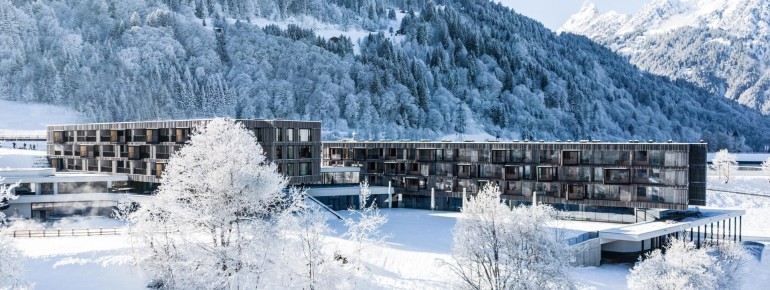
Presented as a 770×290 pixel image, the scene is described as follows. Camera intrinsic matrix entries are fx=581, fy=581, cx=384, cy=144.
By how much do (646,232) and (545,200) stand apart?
16.9m

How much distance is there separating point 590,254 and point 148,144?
47693mm

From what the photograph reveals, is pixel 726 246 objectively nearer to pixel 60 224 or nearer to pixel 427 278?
pixel 427 278

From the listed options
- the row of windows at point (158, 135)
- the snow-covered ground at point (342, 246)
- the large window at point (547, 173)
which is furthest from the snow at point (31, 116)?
the large window at point (547, 173)

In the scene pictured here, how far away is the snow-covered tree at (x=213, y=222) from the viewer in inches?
1340

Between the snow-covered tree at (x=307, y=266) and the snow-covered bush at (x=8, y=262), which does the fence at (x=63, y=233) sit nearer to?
the snow-covered bush at (x=8, y=262)

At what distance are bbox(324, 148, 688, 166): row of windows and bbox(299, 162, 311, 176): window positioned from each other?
18951mm

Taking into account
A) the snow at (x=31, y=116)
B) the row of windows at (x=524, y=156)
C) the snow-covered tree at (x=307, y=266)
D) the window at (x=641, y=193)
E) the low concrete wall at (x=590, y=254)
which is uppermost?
the snow at (x=31, y=116)

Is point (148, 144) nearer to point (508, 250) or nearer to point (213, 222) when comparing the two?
A: point (213, 222)

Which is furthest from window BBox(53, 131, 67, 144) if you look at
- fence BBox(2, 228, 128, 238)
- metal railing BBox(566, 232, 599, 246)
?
metal railing BBox(566, 232, 599, 246)

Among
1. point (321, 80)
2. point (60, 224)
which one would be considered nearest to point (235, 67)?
point (321, 80)

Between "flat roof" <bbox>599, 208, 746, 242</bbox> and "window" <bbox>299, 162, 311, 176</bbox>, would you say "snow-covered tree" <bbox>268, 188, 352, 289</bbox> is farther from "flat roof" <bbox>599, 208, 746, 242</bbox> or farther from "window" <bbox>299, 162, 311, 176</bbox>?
"window" <bbox>299, 162, 311, 176</bbox>

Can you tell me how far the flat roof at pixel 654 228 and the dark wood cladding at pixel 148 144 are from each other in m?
32.1

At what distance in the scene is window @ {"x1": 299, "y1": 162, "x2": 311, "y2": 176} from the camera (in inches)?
2541

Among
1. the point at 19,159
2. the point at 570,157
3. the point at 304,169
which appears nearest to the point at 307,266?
the point at 304,169
